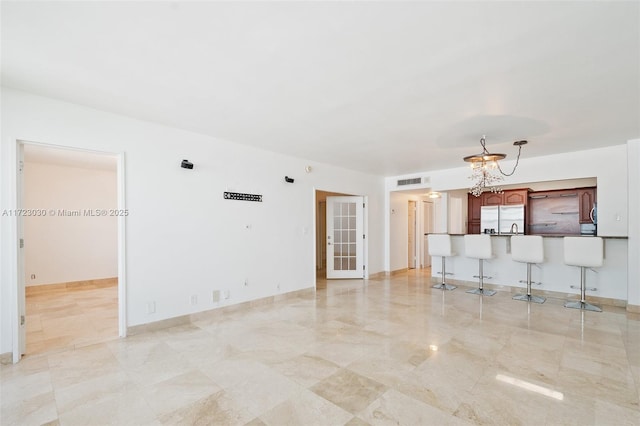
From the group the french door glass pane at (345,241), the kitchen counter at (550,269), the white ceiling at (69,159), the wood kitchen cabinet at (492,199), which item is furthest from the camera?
the wood kitchen cabinet at (492,199)

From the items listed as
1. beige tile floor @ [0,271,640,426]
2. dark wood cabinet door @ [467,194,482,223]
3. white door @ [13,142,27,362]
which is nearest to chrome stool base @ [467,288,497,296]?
beige tile floor @ [0,271,640,426]

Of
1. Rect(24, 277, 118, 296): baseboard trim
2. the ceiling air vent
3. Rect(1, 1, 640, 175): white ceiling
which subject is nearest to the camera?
Rect(1, 1, 640, 175): white ceiling

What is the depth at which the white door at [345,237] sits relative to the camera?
7191 mm

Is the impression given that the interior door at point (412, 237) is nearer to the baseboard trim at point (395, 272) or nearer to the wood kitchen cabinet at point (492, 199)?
the baseboard trim at point (395, 272)

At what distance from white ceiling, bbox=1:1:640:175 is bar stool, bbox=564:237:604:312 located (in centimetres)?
165

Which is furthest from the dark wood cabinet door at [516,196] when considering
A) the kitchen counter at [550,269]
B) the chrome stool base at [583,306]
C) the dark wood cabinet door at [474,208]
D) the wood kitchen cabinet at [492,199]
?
the chrome stool base at [583,306]

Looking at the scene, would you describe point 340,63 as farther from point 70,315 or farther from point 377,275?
point 377,275

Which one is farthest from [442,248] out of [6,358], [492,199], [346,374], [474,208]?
[6,358]

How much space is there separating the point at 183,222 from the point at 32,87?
1.98 meters

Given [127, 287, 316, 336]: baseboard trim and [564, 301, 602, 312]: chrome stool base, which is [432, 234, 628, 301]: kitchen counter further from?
[127, 287, 316, 336]: baseboard trim

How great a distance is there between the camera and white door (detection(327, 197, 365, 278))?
23.6 ft

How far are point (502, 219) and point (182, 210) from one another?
7208 mm

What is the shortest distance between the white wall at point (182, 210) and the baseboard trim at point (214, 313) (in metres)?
0.07

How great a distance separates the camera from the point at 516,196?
7.23 meters
